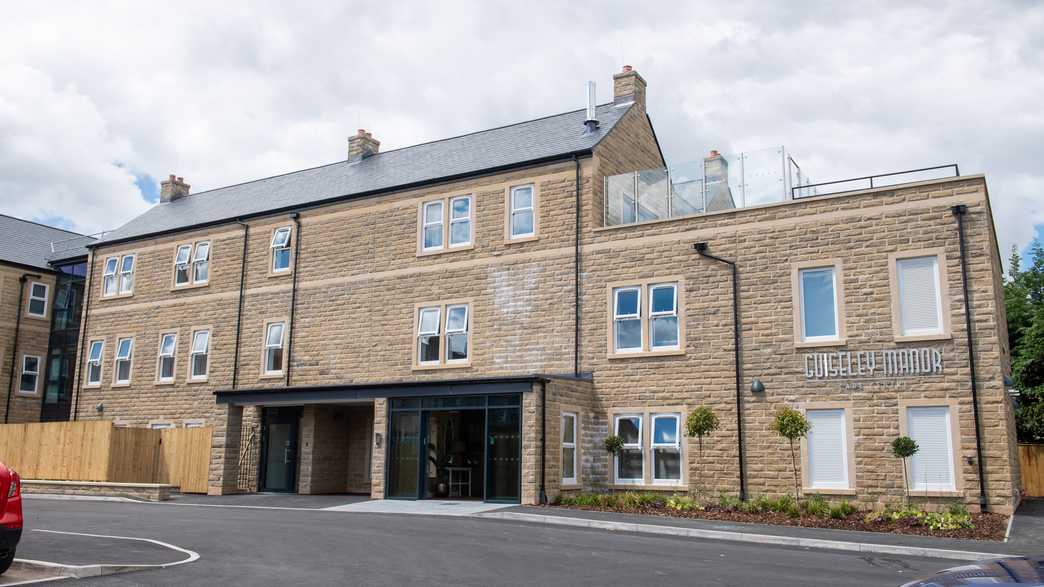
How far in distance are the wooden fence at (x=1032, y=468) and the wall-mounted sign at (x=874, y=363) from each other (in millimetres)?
9589

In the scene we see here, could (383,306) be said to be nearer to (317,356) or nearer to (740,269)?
(317,356)

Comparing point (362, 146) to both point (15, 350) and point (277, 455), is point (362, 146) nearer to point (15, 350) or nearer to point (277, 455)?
point (277, 455)

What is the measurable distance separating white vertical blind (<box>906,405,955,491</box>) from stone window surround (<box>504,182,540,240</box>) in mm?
10093

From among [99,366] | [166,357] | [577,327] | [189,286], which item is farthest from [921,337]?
[99,366]

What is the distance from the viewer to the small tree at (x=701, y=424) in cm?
1969

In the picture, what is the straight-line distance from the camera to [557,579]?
34.4 ft

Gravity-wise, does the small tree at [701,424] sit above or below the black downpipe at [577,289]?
below

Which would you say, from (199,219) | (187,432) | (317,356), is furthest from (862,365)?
(199,219)

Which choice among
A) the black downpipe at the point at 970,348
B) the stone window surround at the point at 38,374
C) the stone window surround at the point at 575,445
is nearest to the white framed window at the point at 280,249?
the stone window surround at the point at 575,445

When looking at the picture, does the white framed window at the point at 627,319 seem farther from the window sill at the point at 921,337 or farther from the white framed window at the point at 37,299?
the white framed window at the point at 37,299

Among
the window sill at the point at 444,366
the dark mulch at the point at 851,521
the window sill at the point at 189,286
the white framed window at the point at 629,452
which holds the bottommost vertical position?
the dark mulch at the point at 851,521

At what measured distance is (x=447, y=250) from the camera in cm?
2525

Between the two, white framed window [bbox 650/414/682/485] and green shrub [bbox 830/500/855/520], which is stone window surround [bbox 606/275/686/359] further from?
green shrub [bbox 830/500/855/520]

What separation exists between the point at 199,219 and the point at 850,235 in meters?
22.2
